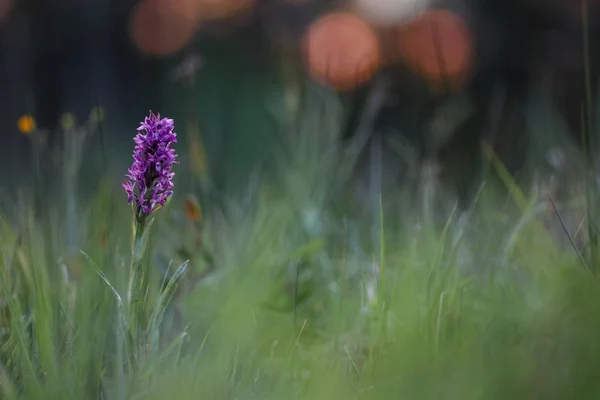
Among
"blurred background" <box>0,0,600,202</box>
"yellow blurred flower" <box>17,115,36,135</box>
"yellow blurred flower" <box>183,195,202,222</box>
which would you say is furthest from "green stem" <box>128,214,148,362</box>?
"blurred background" <box>0,0,600,202</box>

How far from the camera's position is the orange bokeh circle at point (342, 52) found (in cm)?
223

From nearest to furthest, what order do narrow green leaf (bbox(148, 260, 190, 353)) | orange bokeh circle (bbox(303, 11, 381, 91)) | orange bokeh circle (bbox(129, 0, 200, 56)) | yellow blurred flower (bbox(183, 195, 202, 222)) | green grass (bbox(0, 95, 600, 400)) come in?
green grass (bbox(0, 95, 600, 400)) < narrow green leaf (bbox(148, 260, 190, 353)) < yellow blurred flower (bbox(183, 195, 202, 222)) < orange bokeh circle (bbox(303, 11, 381, 91)) < orange bokeh circle (bbox(129, 0, 200, 56))

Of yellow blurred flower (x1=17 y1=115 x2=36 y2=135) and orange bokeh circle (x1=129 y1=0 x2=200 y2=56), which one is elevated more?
yellow blurred flower (x1=17 y1=115 x2=36 y2=135)

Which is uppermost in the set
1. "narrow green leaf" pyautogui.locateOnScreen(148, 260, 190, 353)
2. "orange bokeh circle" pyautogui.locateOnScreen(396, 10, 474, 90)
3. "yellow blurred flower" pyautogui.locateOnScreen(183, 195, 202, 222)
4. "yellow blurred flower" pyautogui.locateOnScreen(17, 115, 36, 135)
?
"yellow blurred flower" pyautogui.locateOnScreen(17, 115, 36, 135)

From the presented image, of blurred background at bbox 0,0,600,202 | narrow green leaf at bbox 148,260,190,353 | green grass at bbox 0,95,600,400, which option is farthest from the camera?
blurred background at bbox 0,0,600,202

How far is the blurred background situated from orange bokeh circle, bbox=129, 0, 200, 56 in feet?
0.05

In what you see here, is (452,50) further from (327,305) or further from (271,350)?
(271,350)

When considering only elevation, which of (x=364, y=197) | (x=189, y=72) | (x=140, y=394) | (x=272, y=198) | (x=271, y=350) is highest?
(x=189, y=72)

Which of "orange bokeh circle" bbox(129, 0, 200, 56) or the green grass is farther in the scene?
"orange bokeh circle" bbox(129, 0, 200, 56)

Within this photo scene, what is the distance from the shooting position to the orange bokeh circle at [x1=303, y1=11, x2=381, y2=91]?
7.33 ft

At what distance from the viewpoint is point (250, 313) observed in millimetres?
1267

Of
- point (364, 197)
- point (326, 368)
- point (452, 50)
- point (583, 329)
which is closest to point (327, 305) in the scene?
point (326, 368)

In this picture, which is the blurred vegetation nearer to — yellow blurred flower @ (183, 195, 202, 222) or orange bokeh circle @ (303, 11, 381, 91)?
yellow blurred flower @ (183, 195, 202, 222)

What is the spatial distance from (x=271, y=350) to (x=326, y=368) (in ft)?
0.51
